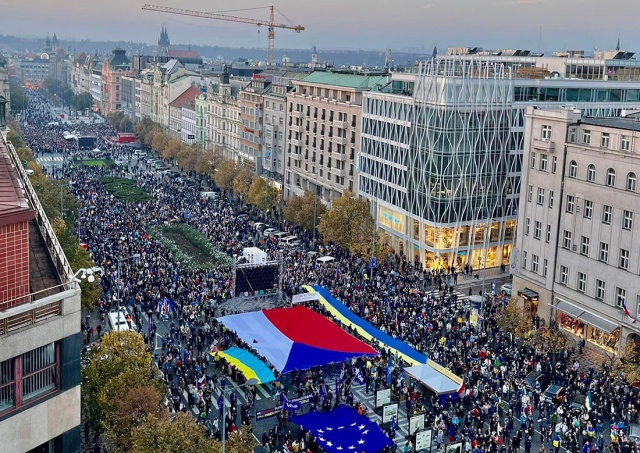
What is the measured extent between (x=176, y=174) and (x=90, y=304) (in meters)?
73.2

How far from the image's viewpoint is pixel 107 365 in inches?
1368

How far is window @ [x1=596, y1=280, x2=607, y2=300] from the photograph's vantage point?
176ft

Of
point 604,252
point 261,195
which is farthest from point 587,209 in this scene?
point 261,195

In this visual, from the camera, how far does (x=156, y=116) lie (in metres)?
176

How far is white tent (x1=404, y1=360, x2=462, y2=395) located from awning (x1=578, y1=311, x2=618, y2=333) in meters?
14.6

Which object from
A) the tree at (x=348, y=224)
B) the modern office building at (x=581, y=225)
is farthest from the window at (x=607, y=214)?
the tree at (x=348, y=224)

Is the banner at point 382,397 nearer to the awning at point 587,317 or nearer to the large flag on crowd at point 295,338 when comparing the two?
the large flag on crowd at point 295,338

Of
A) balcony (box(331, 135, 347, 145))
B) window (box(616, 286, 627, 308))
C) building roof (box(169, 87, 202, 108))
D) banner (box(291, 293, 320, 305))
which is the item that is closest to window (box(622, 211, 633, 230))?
window (box(616, 286, 627, 308))

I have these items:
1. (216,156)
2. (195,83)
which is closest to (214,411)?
(216,156)

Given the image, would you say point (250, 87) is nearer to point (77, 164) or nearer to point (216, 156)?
point (216, 156)

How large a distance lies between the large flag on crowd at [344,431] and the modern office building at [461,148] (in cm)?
3649

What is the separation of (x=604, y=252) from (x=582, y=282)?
313cm

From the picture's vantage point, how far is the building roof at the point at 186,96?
159875 mm

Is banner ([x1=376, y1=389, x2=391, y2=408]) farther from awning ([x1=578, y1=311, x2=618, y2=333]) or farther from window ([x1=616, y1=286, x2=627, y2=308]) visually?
window ([x1=616, y1=286, x2=627, y2=308])
